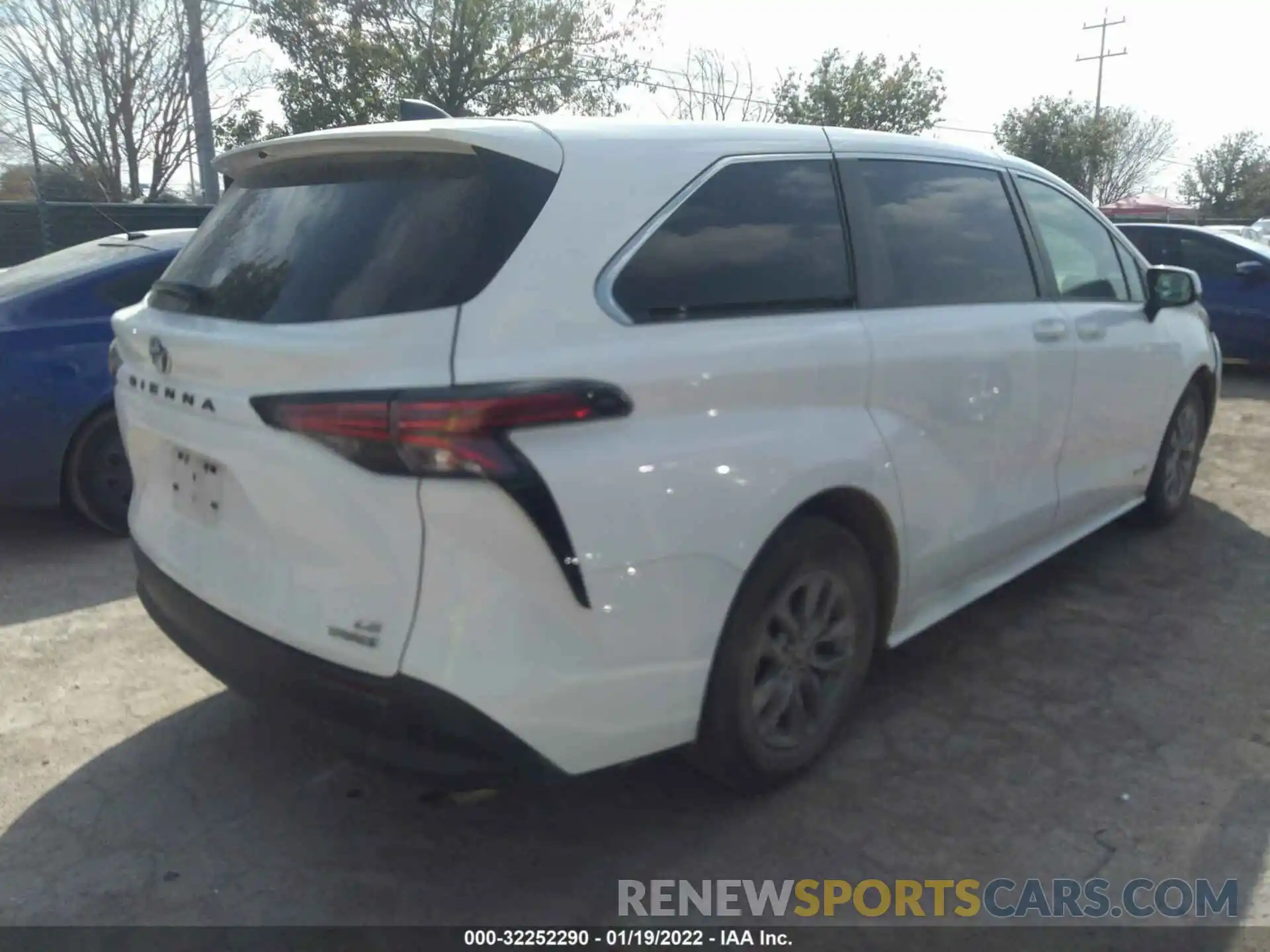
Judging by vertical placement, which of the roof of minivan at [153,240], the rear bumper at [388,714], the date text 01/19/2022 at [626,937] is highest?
the roof of minivan at [153,240]

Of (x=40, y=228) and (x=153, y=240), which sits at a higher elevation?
(x=153, y=240)

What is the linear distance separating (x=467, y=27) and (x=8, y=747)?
2061 centimetres

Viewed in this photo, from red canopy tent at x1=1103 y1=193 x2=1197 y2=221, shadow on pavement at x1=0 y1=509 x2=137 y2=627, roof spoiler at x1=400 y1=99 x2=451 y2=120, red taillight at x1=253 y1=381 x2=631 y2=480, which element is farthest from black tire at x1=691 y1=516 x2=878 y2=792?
red canopy tent at x1=1103 y1=193 x2=1197 y2=221

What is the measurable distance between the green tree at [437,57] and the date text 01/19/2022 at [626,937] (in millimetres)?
19541

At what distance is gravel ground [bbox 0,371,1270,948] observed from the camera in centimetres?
259

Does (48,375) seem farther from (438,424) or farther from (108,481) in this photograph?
(438,424)

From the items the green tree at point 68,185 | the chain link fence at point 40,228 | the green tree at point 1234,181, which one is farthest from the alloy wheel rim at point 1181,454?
the green tree at point 1234,181

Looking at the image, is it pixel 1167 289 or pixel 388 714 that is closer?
pixel 388 714

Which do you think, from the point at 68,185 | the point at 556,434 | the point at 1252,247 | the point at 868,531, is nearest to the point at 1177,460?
the point at 868,531

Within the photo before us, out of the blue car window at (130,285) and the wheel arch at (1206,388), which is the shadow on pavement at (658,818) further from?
the blue car window at (130,285)

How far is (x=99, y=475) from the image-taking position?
4980 mm

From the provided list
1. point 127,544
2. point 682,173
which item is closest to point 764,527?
point 682,173

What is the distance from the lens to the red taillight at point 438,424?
6.78ft

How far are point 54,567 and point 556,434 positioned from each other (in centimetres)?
362
